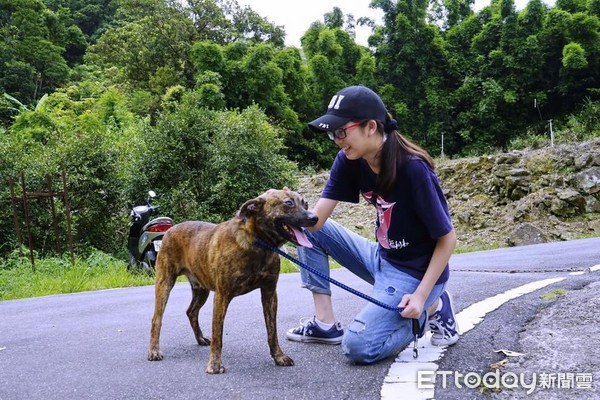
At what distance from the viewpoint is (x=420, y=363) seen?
10.4ft

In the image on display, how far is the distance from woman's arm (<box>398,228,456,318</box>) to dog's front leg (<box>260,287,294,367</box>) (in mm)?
756

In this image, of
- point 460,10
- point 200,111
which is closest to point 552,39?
point 460,10

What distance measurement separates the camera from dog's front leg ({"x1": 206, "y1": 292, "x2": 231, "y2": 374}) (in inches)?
127

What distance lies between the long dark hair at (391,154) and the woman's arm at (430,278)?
439 millimetres

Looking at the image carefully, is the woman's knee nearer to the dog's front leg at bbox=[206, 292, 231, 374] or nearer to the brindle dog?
the brindle dog

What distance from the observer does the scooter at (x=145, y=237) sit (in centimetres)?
937

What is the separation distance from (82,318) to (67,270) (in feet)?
17.6

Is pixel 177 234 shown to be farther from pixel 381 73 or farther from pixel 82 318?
pixel 381 73

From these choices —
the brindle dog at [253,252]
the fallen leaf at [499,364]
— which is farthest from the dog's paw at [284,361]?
the fallen leaf at [499,364]

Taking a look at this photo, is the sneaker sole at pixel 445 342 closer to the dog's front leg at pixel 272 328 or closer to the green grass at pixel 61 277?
the dog's front leg at pixel 272 328

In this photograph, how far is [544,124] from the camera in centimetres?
3088

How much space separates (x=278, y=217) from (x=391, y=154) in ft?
2.49

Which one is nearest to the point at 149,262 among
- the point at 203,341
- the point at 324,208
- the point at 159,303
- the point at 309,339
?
the point at 203,341

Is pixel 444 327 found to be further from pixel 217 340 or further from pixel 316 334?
pixel 217 340
